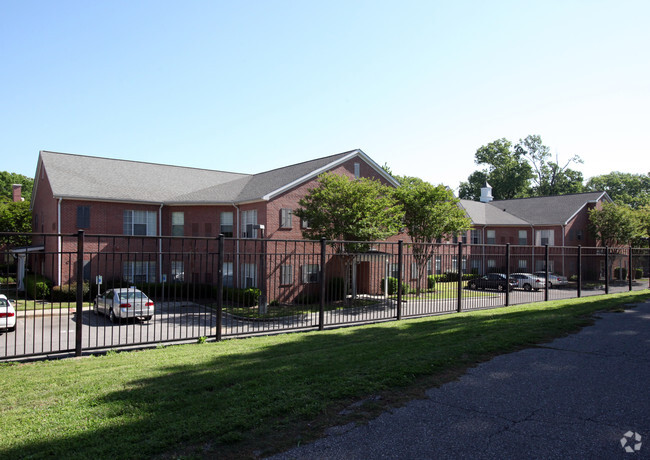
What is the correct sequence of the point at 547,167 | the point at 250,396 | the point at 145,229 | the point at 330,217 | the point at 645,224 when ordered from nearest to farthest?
the point at 250,396
the point at 330,217
the point at 145,229
the point at 645,224
the point at 547,167

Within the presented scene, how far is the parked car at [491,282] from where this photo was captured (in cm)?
1592

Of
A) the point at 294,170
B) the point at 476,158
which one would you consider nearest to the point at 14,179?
the point at 294,170

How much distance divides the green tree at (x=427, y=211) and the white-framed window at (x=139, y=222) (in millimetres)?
15345

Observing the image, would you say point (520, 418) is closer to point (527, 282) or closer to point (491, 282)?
point (491, 282)

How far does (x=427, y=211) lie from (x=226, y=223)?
40.8 feet

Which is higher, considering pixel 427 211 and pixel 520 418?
pixel 427 211

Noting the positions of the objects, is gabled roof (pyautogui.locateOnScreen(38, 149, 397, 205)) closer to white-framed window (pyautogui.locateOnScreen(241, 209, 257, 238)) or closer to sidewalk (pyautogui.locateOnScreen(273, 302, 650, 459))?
white-framed window (pyautogui.locateOnScreen(241, 209, 257, 238))

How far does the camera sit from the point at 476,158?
69.6 m

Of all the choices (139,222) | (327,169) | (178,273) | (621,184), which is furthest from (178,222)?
(621,184)

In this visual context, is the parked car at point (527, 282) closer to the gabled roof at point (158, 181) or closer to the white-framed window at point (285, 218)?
the gabled roof at point (158, 181)

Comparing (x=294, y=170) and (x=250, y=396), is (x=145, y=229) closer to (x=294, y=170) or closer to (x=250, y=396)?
(x=294, y=170)

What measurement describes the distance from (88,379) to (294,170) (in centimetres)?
2224

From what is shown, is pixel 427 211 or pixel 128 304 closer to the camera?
pixel 128 304

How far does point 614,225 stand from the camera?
38.9 meters
